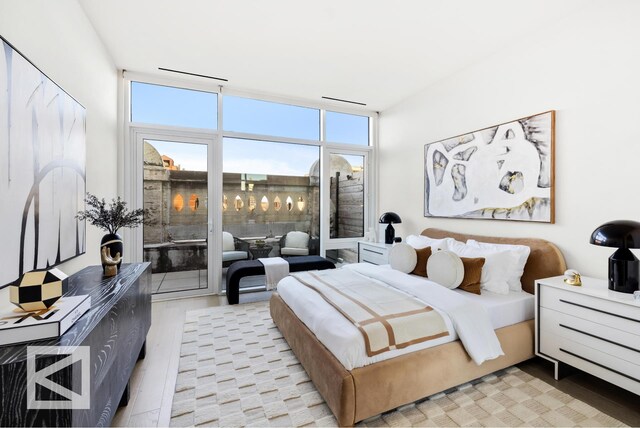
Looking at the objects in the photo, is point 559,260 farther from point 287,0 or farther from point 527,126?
point 287,0

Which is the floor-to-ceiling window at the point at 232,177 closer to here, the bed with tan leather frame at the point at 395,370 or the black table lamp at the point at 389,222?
the black table lamp at the point at 389,222

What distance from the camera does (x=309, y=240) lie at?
478 cm

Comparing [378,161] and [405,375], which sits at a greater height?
[378,161]

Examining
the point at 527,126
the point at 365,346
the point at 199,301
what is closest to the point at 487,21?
the point at 527,126

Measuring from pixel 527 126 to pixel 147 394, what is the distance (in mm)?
3894

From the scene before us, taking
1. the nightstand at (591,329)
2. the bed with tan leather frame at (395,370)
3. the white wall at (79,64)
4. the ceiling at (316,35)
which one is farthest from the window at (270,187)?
the nightstand at (591,329)

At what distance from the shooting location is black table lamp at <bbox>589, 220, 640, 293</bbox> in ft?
5.83

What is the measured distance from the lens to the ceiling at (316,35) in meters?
2.37

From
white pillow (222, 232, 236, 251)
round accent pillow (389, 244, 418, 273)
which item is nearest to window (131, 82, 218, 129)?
white pillow (222, 232, 236, 251)

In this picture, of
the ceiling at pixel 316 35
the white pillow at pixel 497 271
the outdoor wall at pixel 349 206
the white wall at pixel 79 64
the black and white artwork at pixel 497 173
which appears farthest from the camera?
the outdoor wall at pixel 349 206

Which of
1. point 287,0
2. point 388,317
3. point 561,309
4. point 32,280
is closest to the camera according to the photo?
point 32,280

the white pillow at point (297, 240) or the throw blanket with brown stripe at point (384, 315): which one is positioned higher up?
the white pillow at point (297, 240)

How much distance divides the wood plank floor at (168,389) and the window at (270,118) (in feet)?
9.55

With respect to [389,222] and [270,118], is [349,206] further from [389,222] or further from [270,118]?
[270,118]
